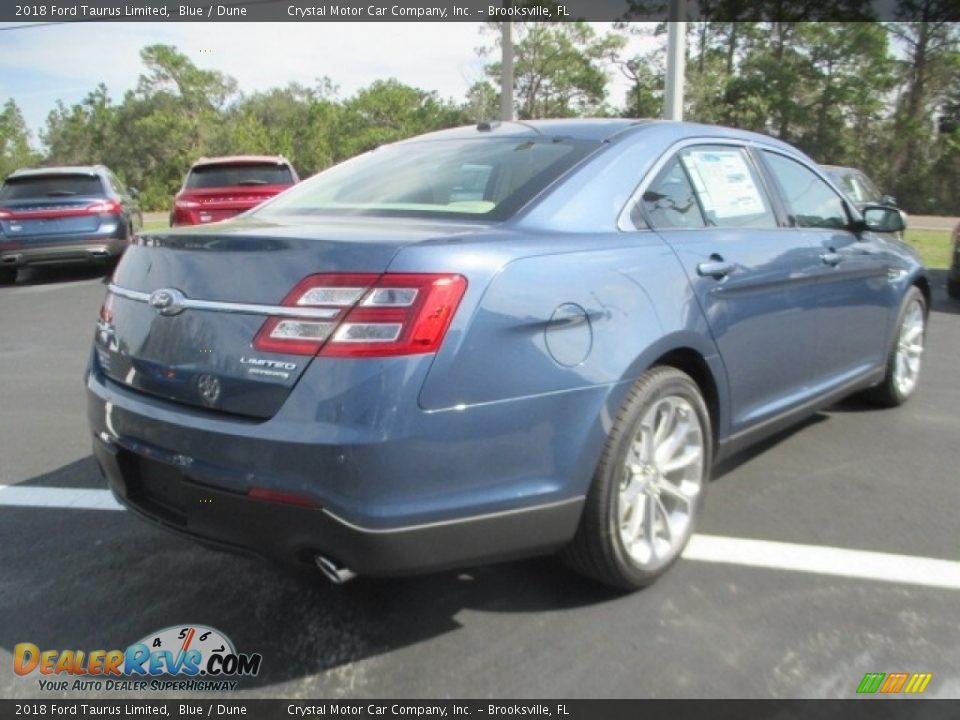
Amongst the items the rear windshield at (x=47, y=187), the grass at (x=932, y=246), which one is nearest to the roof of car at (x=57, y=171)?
the rear windshield at (x=47, y=187)

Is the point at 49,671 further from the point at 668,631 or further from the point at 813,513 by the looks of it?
the point at 813,513

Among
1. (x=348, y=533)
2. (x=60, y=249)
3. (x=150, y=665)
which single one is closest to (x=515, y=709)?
(x=348, y=533)

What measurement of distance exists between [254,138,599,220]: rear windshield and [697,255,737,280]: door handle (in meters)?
0.58

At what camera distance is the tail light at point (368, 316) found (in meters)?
2.16

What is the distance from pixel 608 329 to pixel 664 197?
84 cm

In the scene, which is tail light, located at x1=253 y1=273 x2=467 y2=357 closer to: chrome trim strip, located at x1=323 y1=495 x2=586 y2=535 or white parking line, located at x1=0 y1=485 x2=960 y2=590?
chrome trim strip, located at x1=323 y1=495 x2=586 y2=535

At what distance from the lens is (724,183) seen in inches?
139

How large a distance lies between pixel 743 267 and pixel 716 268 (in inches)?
9.1

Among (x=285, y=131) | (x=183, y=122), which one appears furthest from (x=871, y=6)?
(x=183, y=122)

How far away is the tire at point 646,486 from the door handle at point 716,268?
0.39 metres

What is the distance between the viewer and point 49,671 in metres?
2.45

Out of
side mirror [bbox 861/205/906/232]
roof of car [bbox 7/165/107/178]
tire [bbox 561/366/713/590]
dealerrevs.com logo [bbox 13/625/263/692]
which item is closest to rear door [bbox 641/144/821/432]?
tire [bbox 561/366/713/590]

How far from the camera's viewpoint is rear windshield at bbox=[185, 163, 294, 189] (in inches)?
442

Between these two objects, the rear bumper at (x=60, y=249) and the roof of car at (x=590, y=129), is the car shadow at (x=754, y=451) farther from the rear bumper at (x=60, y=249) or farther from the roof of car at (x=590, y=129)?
the rear bumper at (x=60, y=249)
